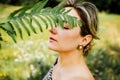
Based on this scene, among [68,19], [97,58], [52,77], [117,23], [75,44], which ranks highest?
[68,19]

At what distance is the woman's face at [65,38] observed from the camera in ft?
9.82

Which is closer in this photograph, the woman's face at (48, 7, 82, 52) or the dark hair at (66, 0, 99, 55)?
the woman's face at (48, 7, 82, 52)

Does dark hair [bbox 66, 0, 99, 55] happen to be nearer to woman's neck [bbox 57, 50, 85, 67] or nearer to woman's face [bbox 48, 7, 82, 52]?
woman's face [bbox 48, 7, 82, 52]

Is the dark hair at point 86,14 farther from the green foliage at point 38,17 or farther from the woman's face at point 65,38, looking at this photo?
the green foliage at point 38,17

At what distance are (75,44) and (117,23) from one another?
284 inches

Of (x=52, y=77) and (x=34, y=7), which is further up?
(x=34, y=7)

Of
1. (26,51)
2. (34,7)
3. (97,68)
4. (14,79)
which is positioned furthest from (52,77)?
(26,51)

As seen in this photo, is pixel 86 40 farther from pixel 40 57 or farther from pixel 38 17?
pixel 40 57

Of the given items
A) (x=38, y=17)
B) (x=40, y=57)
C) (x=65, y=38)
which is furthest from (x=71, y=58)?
(x=40, y=57)

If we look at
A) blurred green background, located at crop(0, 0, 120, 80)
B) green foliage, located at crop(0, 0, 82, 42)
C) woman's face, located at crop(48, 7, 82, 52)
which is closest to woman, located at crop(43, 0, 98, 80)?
woman's face, located at crop(48, 7, 82, 52)

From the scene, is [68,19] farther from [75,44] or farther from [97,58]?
[97,58]

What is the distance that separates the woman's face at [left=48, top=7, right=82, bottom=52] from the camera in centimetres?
299

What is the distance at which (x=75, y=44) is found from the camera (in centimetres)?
313

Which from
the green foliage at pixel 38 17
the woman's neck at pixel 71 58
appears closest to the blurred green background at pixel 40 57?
the woman's neck at pixel 71 58
